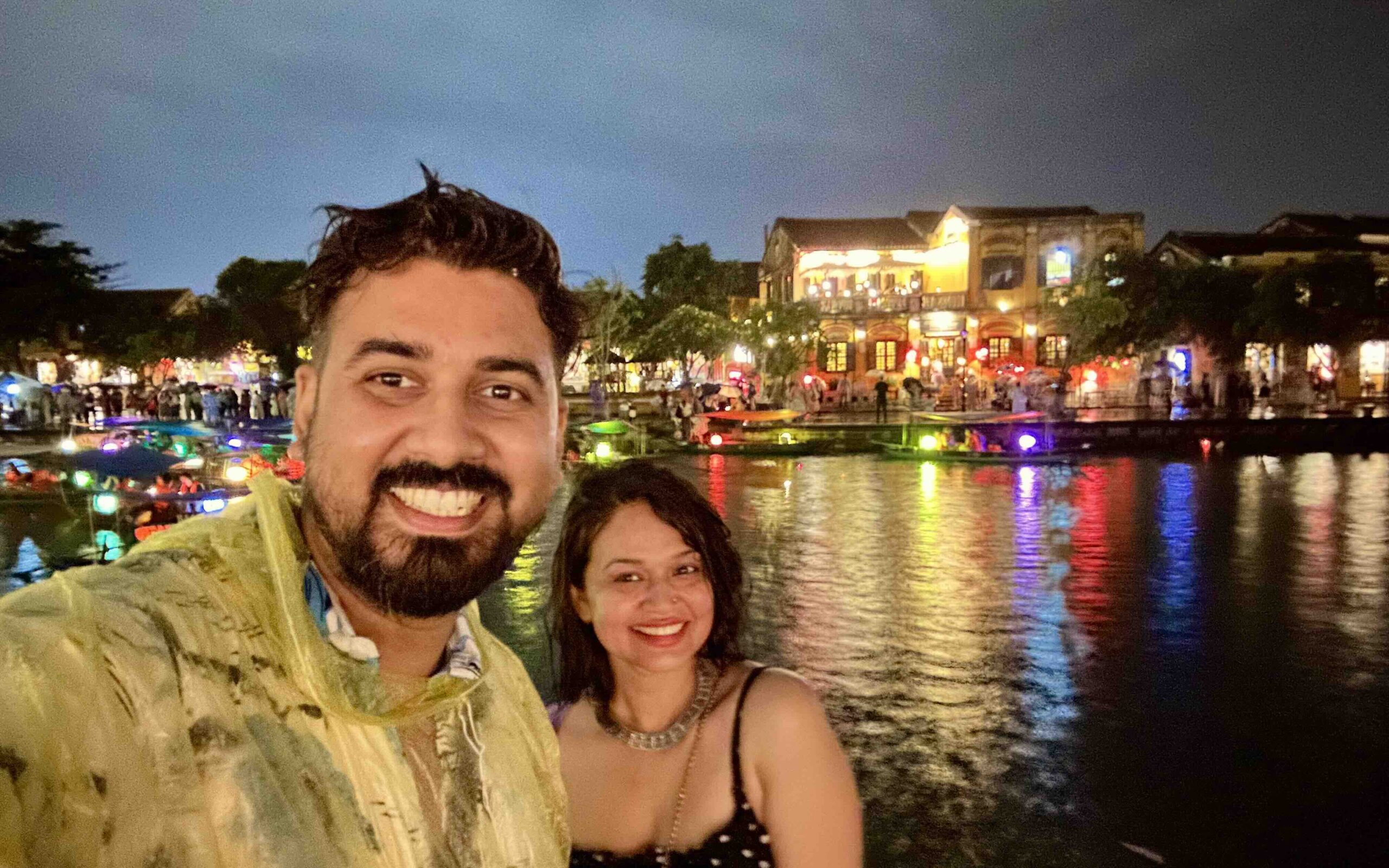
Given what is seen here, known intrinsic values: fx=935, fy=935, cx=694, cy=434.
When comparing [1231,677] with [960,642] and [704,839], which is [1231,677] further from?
[704,839]

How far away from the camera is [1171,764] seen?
523 cm

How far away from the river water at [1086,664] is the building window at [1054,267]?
1055 inches

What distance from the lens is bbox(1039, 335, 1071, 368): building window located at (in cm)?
3969

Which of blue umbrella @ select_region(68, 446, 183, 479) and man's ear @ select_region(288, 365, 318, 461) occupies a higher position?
man's ear @ select_region(288, 365, 318, 461)

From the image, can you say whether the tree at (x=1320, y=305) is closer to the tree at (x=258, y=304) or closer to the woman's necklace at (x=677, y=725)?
the woman's necklace at (x=677, y=725)

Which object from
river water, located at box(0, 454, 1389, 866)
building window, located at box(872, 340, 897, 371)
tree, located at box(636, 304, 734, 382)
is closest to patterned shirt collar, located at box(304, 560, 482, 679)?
river water, located at box(0, 454, 1389, 866)

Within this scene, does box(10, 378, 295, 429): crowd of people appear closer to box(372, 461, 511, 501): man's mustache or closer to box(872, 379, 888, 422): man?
box(872, 379, 888, 422): man

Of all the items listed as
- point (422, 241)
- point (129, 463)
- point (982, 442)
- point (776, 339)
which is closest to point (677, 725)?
point (422, 241)

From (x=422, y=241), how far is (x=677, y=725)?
1.31 m

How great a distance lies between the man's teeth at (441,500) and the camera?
4.80 ft

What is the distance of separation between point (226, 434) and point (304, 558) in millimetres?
14299

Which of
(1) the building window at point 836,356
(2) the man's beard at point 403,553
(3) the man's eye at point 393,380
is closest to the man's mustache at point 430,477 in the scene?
(2) the man's beard at point 403,553

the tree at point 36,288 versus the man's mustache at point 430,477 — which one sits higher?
the tree at point 36,288

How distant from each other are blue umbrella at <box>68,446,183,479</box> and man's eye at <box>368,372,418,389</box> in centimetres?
1257
